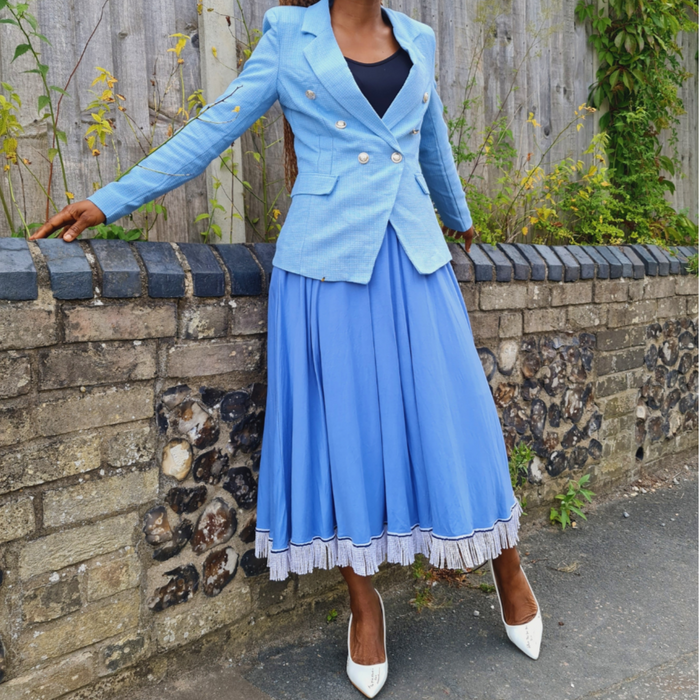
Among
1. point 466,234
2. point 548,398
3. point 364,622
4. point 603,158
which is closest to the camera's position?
point 364,622

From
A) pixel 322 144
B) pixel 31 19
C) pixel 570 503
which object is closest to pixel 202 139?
pixel 322 144

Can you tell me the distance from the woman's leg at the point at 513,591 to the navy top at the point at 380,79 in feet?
4.80

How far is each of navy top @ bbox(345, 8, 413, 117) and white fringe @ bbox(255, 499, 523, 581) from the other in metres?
1.25


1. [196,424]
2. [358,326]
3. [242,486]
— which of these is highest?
[358,326]

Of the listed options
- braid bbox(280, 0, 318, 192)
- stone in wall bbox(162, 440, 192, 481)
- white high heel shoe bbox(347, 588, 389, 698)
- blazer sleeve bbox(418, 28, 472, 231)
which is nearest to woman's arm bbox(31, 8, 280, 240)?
braid bbox(280, 0, 318, 192)

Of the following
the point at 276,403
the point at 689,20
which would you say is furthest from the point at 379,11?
the point at 689,20

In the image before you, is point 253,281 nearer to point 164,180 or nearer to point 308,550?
point 164,180

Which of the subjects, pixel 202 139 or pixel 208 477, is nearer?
pixel 202 139

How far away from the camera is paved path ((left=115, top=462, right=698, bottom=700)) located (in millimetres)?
1954

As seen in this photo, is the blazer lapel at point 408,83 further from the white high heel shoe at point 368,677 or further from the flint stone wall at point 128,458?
the white high heel shoe at point 368,677

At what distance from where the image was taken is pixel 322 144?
1.87 meters

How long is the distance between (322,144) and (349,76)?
0.20 meters

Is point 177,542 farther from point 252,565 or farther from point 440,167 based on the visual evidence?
point 440,167

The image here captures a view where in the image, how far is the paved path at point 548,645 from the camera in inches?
76.9
